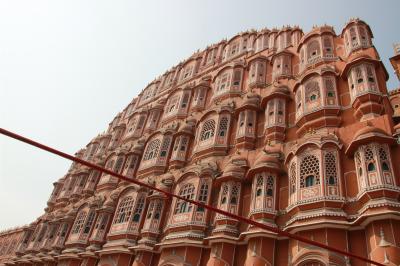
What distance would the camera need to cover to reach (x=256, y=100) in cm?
2122

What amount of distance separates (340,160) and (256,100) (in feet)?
25.9

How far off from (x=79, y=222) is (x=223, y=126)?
1429cm

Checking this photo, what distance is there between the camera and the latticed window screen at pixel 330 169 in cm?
→ 1413

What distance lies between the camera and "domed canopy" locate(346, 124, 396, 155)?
43.8ft

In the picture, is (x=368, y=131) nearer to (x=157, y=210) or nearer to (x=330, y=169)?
(x=330, y=169)

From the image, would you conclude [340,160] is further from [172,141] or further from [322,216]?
[172,141]

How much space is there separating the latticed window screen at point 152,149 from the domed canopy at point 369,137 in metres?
14.7

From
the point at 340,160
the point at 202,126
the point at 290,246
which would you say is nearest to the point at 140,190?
the point at 202,126

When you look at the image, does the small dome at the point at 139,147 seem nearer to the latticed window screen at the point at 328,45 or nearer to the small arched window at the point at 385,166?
the latticed window screen at the point at 328,45

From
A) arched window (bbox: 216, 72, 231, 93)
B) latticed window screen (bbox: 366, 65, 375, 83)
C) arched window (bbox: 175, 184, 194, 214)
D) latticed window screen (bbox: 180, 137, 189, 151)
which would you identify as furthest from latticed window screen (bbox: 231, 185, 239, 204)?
arched window (bbox: 216, 72, 231, 93)

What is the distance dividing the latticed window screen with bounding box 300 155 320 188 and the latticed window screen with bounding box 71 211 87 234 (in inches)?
714

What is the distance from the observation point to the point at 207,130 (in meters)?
22.6

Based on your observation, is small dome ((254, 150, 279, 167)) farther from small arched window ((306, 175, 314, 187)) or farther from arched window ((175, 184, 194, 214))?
arched window ((175, 184, 194, 214))

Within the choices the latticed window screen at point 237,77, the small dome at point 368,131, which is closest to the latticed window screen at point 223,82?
the latticed window screen at point 237,77
